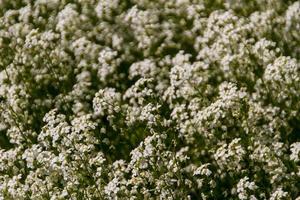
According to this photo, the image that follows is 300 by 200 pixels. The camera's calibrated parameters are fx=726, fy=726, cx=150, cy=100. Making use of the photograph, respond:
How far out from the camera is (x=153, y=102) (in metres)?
8.66

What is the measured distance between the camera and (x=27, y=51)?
1177cm

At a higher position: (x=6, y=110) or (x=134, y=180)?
(x=6, y=110)

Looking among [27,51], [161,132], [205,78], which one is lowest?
[161,132]

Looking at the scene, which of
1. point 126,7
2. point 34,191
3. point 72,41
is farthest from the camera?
point 126,7

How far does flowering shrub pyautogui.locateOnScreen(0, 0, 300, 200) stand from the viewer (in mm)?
8336

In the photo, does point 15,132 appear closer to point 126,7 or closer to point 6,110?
point 6,110

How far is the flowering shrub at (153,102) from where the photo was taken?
834cm

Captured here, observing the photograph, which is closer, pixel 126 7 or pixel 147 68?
A: pixel 147 68

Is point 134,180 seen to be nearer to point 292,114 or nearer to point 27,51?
point 292,114

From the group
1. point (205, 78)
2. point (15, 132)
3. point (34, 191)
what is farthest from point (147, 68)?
point (34, 191)

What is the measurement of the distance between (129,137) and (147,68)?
119 centimetres

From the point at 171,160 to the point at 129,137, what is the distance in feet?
6.21

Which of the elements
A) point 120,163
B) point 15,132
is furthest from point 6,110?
point 120,163

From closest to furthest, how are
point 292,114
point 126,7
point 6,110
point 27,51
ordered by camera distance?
point 292,114
point 6,110
point 27,51
point 126,7
